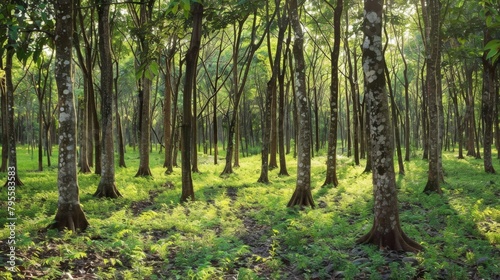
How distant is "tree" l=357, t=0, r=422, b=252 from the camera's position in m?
7.21

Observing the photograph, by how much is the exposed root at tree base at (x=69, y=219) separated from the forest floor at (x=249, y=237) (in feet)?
1.01

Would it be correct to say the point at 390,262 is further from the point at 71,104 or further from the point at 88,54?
the point at 88,54

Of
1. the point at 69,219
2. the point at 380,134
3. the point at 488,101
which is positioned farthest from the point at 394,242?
the point at 488,101

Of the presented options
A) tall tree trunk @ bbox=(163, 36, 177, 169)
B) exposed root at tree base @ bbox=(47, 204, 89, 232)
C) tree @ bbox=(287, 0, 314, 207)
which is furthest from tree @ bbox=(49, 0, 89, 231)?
tall tree trunk @ bbox=(163, 36, 177, 169)

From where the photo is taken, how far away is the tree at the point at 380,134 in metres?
7.21

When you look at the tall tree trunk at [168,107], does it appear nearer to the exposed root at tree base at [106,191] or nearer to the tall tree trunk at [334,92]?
the exposed root at tree base at [106,191]

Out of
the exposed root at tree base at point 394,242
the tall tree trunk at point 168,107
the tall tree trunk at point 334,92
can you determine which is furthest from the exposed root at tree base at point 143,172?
the exposed root at tree base at point 394,242

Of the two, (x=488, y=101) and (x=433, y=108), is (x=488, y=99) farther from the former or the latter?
(x=433, y=108)

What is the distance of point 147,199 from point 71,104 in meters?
6.20

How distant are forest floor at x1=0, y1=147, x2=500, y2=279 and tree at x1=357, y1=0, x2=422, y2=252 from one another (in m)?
0.56

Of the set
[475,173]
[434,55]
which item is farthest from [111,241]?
[475,173]

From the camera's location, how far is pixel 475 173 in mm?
19422

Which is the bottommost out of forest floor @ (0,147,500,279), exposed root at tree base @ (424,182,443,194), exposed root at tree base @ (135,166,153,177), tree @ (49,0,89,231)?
forest floor @ (0,147,500,279)

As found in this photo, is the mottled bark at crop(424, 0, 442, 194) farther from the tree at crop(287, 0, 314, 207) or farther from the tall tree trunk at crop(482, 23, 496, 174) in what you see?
the tall tree trunk at crop(482, 23, 496, 174)
